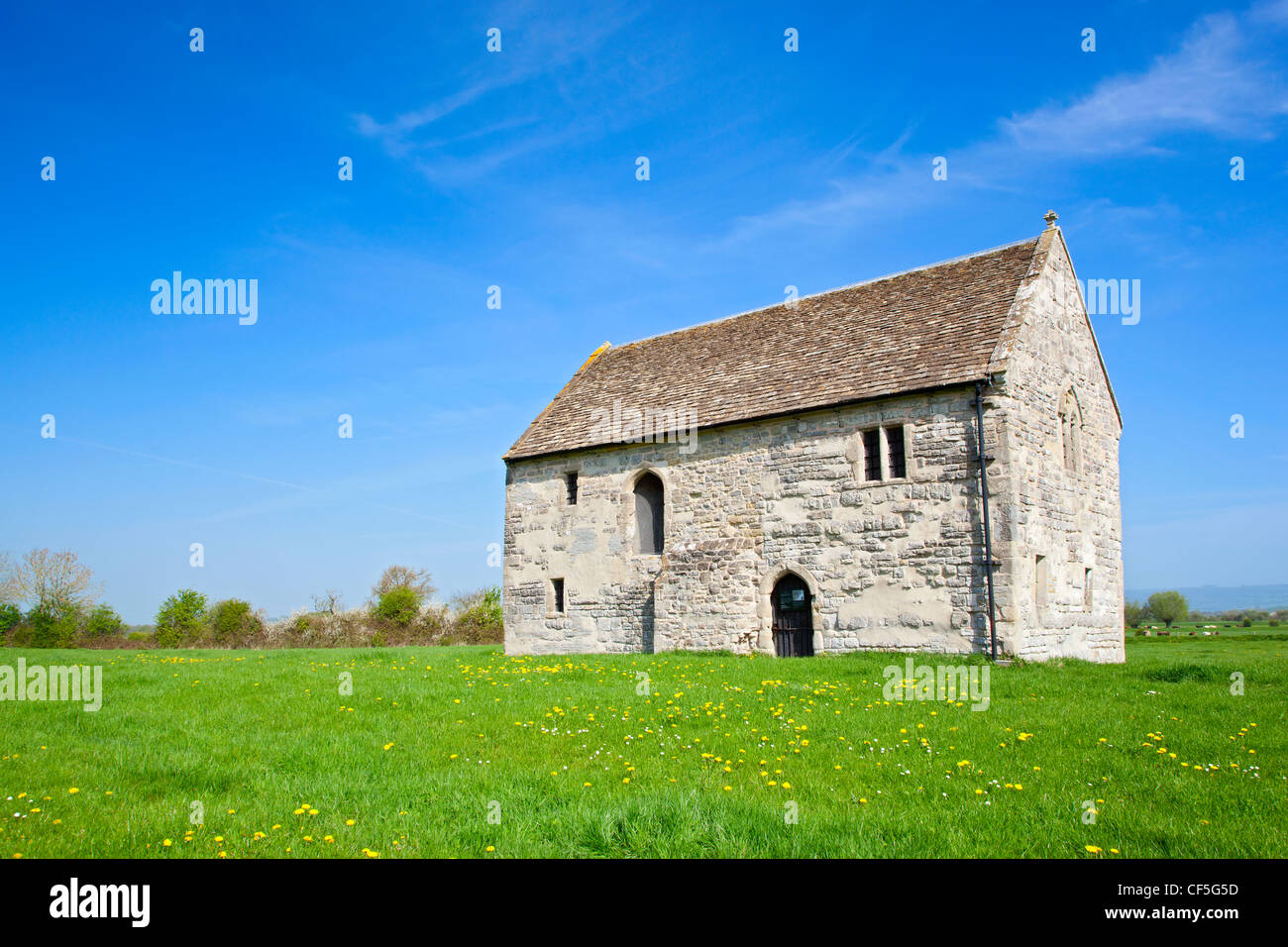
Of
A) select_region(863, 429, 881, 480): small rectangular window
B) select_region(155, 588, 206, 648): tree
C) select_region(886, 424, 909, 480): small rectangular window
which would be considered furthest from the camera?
select_region(155, 588, 206, 648): tree

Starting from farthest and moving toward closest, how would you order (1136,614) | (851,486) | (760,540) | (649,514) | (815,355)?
(1136,614)
(649,514)
(815,355)
(760,540)
(851,486)

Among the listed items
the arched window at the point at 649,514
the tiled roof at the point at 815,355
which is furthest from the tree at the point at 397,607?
the arched window at the point at 649,514

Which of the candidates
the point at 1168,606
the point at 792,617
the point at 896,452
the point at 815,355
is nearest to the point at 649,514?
the point at 792,617

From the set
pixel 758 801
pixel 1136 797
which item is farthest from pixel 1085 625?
pixel 758 801

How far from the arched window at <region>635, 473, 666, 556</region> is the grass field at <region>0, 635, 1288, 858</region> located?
9.41 m

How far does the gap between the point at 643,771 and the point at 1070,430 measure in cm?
1606

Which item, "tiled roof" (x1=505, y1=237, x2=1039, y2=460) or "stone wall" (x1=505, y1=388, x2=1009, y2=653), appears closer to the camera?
"stone wall" (x1=505, y1=388, x2=1009, y2=653)

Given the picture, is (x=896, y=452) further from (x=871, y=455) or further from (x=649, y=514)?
(x=649, y=514)

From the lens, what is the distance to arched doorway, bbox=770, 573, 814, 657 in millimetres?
18516

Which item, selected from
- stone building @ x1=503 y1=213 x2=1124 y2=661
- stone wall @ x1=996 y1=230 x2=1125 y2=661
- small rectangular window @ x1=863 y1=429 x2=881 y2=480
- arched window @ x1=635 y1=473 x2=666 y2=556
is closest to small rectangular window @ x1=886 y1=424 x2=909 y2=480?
stone building @ x1=503 y1=213 x2=1124 y2=661

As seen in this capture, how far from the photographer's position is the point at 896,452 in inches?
688

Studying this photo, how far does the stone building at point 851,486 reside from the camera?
16391 mm

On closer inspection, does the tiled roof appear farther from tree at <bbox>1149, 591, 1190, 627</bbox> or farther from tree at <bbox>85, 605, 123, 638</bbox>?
tree at <bbox>1149, 591, 1190, 627</bbox>

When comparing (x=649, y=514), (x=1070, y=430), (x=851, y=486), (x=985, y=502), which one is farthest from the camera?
(x=649, y=514)
